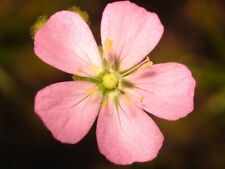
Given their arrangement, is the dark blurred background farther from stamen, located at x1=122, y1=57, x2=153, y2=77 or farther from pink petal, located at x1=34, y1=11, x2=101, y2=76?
pink petal, located at x1=34, y1=11, x2=101, y2=76

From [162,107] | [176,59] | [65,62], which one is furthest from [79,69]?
[176,59]

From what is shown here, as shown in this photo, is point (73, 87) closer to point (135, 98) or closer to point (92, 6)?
point (135, 98)

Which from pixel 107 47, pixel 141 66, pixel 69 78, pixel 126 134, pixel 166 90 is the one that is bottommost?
pixel 69 78

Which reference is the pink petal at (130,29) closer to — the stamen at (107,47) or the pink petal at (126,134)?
the stamen at (107,47)

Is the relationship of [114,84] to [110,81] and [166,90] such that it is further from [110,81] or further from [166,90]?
[166,90]

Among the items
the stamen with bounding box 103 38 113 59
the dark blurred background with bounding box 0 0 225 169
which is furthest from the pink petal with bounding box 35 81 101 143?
the dark blurred background with bounding box 0 0 225 169

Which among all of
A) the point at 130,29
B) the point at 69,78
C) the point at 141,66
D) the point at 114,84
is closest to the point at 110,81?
the point at 114,84

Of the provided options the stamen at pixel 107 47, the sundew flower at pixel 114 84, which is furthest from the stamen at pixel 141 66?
the stamen at pixel 107 47
